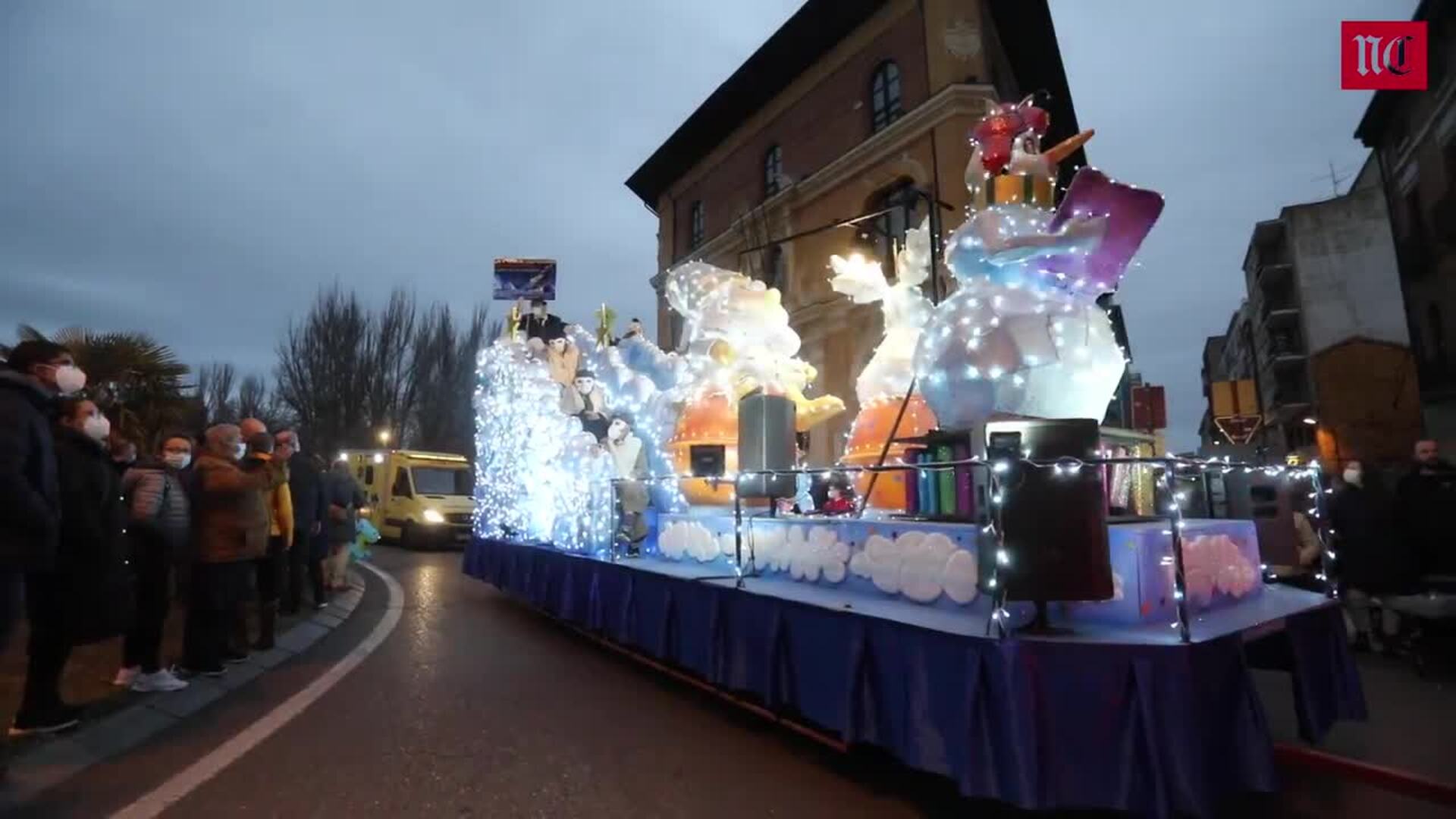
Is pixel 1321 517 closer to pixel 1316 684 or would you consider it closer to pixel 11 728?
pixel 1316 684

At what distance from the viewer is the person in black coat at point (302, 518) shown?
7879mm

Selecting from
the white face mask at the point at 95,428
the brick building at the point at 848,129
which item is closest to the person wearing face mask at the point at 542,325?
the brick building at the point at 848,129

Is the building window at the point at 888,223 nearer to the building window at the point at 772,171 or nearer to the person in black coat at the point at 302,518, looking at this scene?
the building window at the point at 772,171

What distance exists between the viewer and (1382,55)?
47.2ft

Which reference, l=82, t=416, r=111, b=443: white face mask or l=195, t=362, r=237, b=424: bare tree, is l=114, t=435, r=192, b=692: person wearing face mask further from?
l=195, t=362, r=237, b=424: bare tree

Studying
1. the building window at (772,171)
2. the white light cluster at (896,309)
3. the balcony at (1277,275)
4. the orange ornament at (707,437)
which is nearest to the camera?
the white light cluster at (896,309)

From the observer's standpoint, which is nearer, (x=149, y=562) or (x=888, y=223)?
(x=149, y=562)

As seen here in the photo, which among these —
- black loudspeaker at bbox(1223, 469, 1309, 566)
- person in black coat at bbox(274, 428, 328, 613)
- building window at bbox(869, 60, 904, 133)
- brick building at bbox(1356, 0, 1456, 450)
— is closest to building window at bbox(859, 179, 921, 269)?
building window at bbox(869, 60, 904, 133)

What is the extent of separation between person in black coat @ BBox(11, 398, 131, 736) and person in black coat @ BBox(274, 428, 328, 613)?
3.10 meters

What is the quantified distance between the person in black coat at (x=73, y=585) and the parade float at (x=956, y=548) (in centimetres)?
340

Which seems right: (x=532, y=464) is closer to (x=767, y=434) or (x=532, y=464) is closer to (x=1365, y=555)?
(x=767, y=434)

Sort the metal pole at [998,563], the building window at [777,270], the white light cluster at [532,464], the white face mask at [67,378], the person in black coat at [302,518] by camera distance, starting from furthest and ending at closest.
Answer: the building window at [777,270] < the white light cluster at [532,464] < the person in black coat at [302,518] < the white face mask at [67,378] < the metal pole at [998,563]

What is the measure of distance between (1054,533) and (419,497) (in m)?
18.1

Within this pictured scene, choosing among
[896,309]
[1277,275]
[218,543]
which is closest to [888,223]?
[896,309]
